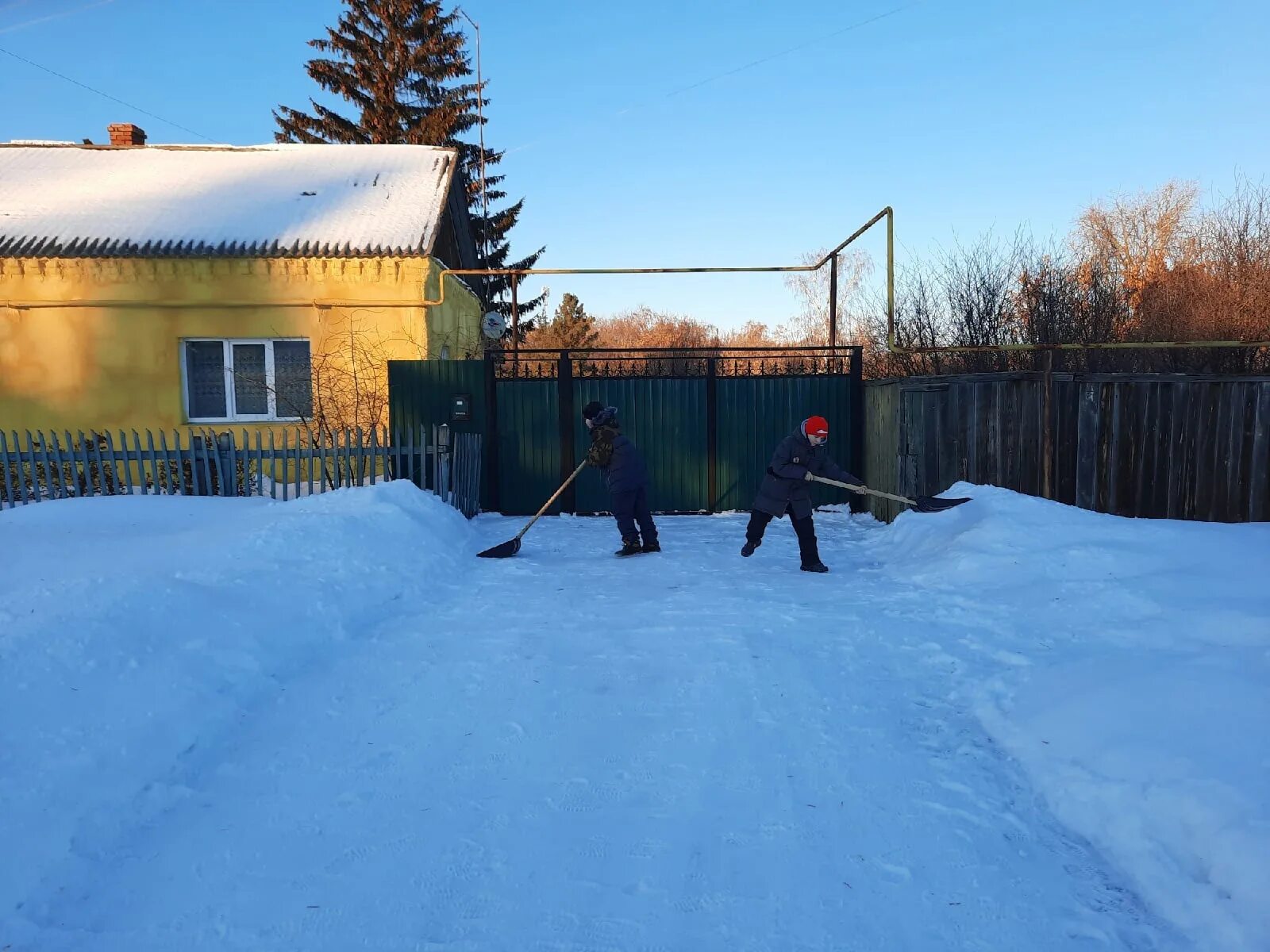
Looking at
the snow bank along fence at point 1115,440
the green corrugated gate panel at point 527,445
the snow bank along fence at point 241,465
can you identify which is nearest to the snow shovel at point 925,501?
the snow bank along fence at point 1115,440

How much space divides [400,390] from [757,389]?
469 cm

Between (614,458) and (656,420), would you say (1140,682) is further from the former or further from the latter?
(656,420)

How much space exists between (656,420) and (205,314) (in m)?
7.46

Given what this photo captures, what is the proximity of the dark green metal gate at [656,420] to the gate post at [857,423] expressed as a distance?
0.05 feet

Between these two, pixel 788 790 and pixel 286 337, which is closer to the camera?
pixel 788 790

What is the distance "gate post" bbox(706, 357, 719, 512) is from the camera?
10.4 metres

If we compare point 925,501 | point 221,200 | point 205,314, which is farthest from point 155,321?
point 925,501

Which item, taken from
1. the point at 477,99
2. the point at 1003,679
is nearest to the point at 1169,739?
the point at 1003,679

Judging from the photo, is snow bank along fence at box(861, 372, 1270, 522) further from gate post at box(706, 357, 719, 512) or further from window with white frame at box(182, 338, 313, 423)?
window with white frame at box(182, 338, 313, 423)

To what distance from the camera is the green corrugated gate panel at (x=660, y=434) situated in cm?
1046

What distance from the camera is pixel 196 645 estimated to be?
3.96 meters

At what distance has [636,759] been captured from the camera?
10.6 feet

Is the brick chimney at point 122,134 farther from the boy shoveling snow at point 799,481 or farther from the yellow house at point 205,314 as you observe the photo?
the boy shoveling snow at point 799,481

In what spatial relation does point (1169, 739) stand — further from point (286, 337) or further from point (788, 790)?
point (286, 337)
